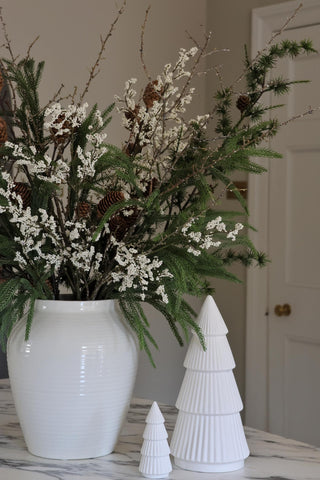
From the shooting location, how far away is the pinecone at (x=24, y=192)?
1.11 m

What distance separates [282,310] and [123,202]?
8.19 feet

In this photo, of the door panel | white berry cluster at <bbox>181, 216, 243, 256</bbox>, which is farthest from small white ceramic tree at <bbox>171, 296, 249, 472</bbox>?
the door panel

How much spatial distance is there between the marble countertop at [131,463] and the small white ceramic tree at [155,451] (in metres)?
0.02

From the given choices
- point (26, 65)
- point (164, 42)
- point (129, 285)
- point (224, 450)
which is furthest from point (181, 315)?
point (164, 42)

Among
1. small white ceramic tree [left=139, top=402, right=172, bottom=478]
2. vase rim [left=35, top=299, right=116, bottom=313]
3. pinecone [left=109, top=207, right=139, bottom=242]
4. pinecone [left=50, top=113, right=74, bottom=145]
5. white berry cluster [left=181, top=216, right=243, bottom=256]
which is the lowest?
small white ceramic tree [left=139, top=402, right=172, bottom=478]

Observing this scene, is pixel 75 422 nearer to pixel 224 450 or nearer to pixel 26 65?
pixel 224 450

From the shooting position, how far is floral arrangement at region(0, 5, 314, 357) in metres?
1.08

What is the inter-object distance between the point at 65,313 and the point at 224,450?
0.32 metres

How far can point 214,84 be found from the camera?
3.77 m

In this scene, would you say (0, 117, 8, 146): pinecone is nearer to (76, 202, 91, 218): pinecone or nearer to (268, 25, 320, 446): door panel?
(76, 202, 91, 218): pinecone

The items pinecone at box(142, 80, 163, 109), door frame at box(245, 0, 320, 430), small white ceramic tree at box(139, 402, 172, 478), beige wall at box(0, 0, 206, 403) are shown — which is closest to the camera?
small white ceramic tree at box(139, 402, 172, 478)

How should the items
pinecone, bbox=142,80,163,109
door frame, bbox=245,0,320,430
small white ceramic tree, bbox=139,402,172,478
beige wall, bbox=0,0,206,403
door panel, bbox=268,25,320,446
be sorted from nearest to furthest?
1. small white ceramic tree, bbox=139,402,172,478
2. pinecone, bbox=142,80,163,109
3. beige wall, bbox=0,0,206,403
4. door panel, bbox=268,25,320,446
5. door frame, bbox=245,0,320,430

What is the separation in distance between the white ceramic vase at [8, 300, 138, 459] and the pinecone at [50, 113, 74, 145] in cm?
25

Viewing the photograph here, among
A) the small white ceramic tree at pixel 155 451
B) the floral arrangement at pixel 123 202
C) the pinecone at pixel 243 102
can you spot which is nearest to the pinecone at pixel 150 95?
the floral arrangement at pixel 123 202
